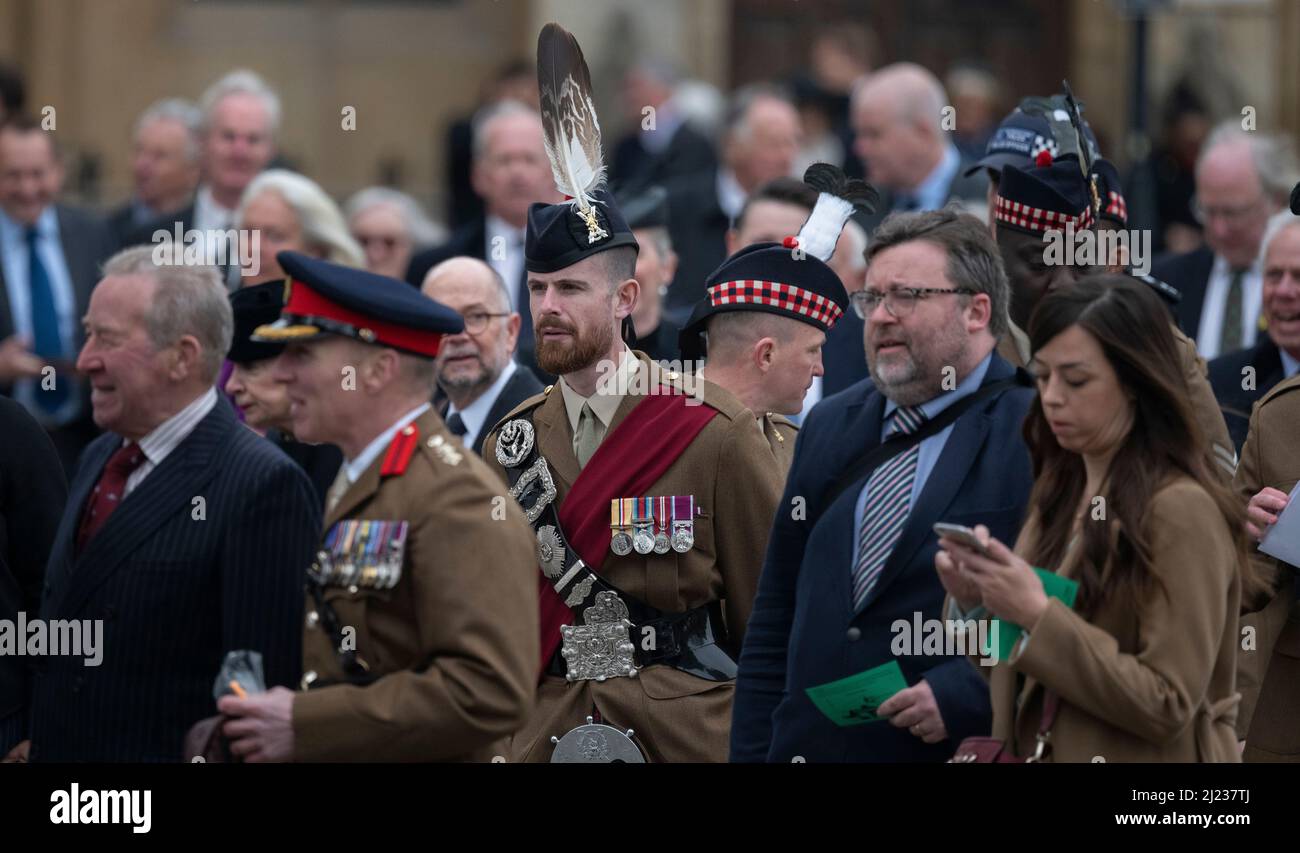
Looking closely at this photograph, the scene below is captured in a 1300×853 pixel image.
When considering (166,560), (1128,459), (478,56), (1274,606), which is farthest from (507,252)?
(478,56)

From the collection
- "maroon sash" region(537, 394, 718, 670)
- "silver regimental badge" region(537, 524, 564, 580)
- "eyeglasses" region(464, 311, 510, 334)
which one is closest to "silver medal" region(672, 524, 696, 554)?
"maroon sash" region(537, 394, 718, 670)

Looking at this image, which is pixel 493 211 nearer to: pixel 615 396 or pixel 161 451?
pixel 615 396

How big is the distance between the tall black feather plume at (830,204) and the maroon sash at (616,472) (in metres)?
0.69

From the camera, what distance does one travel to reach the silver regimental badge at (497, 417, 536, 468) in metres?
6.84

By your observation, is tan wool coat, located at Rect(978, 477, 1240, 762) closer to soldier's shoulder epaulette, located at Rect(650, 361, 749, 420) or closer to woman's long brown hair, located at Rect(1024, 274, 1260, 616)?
woman's long brown hair, located at Rect(1024, 274, 1260, 616)

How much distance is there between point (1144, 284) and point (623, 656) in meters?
1.89

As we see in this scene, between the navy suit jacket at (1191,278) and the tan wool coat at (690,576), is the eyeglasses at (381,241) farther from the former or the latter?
the tan wool coat at (690,576)

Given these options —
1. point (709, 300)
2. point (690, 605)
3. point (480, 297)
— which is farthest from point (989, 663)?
point (480, 297)

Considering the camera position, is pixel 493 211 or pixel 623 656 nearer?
pixel 623 656

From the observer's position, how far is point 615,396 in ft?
22.3

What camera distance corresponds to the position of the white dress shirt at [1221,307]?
9664 millimetres

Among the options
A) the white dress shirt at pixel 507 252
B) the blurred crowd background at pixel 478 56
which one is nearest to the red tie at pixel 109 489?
the white dress shirt at pixel 507 252

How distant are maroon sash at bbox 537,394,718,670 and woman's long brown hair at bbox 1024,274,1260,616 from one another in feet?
4.88

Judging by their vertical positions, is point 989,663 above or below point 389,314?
below
